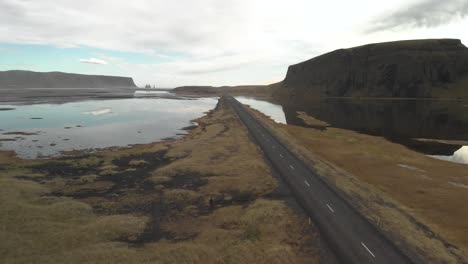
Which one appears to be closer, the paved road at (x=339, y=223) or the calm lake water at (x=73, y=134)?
the paved road at (x=339, y=223)

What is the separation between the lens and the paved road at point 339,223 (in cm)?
2141

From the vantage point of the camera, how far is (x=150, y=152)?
55969mm

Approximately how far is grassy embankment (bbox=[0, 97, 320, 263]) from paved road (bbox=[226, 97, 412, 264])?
198 cm

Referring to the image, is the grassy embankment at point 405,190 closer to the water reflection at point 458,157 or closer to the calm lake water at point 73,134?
the water reflection at point 458,157

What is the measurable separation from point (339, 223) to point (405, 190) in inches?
664

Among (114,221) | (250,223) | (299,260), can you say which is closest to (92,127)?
(114,221)

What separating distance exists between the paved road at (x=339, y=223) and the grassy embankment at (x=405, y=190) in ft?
4.64

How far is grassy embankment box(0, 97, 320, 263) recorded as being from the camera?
863 inches

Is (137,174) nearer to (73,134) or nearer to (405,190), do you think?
(405,190)

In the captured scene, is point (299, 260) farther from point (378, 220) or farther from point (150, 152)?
point (150, 152)

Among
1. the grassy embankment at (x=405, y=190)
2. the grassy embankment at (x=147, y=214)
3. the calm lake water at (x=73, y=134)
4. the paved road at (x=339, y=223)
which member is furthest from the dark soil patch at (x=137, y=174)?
the grassy embankment at (x=405, y=190)

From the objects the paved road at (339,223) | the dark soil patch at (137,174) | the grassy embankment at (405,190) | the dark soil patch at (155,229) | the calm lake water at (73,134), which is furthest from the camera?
the calm lake water at (73,134)

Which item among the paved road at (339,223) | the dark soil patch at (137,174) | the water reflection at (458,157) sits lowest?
the dark soil patch at (137,174)

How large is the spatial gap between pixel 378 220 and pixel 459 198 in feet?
49.7
